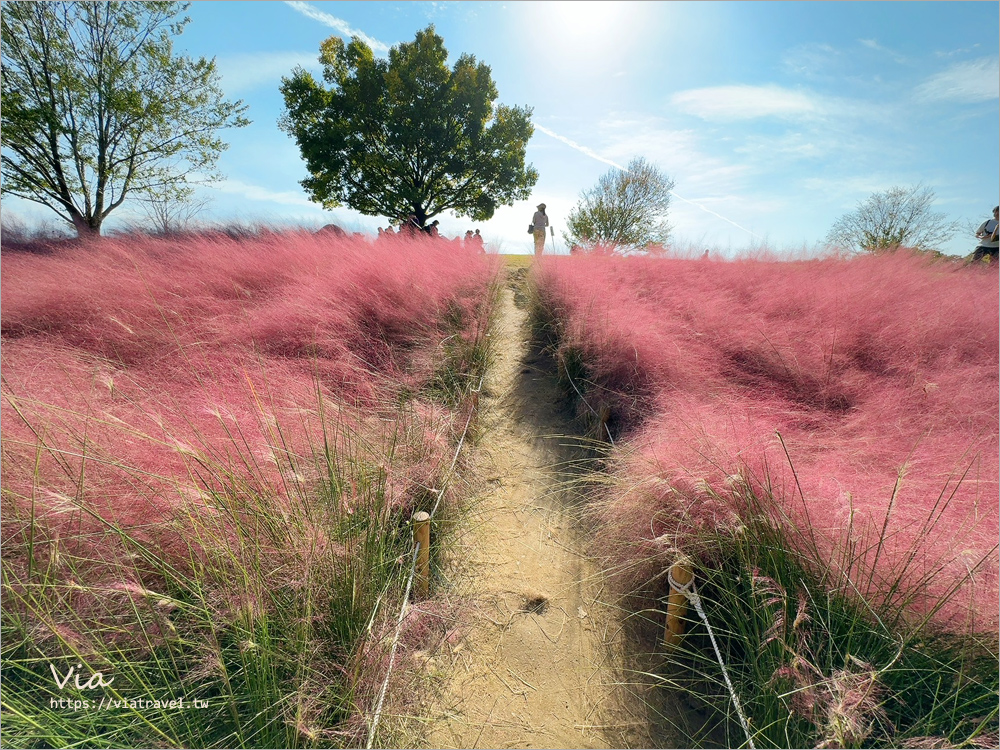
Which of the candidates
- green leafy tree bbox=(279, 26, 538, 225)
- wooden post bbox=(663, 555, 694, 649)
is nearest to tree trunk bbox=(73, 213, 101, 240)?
green leafy tree bbox=(279, 26, 538, 225)

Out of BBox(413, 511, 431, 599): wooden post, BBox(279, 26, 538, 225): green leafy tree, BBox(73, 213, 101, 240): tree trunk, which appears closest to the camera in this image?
BBox(413, 511, 431, 599): wooden post

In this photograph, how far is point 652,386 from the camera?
12.0ft

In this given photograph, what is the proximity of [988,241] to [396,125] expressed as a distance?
16.7 meters

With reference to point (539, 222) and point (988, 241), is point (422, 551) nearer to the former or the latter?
point (539, 222)

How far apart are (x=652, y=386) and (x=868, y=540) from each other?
207 centimetres

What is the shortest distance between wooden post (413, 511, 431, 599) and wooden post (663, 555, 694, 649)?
1.19m

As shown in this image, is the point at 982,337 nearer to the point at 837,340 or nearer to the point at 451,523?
the point at 837,340

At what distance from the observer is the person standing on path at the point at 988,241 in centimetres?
786

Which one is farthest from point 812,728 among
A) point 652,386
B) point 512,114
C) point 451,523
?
point 512,114

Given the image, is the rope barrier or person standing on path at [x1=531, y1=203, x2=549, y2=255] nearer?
the rope barrier

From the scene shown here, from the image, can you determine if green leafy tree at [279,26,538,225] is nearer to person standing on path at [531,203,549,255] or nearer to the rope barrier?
person standing on path at [531,203,549,255]

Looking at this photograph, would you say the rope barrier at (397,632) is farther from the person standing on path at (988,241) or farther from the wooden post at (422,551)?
the person standing on path at (988,241)

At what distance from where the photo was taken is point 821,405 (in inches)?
130

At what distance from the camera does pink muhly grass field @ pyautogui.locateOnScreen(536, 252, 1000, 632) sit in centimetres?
174
